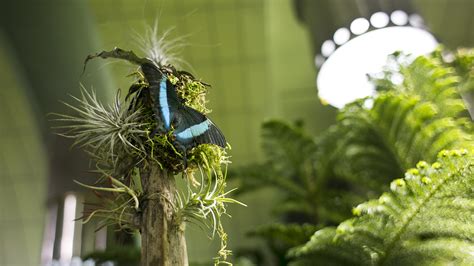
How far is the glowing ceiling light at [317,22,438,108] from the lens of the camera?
6.62 ft

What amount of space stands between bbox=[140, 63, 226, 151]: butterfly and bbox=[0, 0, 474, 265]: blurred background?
10 centimetres

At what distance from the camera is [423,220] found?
133 centimetres

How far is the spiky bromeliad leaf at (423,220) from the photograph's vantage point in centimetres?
125

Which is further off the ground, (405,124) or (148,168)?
(405,124)

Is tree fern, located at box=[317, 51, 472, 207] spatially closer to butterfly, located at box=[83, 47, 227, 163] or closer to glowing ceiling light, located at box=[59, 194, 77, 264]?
butterfly, located at box=[83, 47, 227, 163]

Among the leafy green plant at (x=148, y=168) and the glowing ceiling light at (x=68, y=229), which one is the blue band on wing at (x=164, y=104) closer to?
the leafy green plant at (x=148, y=168)

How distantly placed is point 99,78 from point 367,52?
132 cm

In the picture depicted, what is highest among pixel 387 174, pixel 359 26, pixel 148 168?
pixel 359 26

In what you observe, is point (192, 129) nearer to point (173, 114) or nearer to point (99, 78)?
point (173, 114)

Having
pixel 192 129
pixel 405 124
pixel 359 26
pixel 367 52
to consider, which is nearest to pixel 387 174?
pixel 405 124

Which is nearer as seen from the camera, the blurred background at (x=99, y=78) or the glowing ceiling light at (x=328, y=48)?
the blurred background at (x=99, y=78)

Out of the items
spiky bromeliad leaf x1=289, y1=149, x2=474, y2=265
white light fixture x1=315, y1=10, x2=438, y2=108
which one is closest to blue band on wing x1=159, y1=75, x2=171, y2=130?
spiky bromeliad leaf x1=289, y1=149, x2=474, y2=265

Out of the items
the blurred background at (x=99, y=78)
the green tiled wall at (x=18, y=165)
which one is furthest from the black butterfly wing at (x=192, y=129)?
the green tiled wall at (x=18, y=165)

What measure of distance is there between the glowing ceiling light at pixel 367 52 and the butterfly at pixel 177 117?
1.16m
